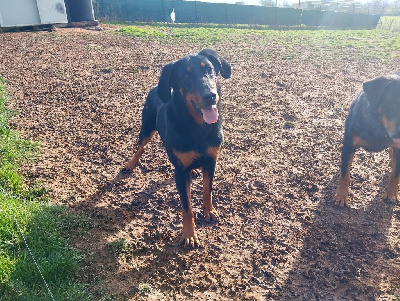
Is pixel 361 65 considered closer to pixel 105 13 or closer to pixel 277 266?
pixel 277 266

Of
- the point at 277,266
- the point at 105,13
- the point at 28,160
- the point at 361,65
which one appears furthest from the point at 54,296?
the point at 105,13

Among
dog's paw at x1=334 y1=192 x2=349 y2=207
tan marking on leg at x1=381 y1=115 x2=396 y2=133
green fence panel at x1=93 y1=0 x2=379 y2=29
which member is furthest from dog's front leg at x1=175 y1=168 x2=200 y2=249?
green fence panel at x1=93 y1=0 x2=379 y2=29

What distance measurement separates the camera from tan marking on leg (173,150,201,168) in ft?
10.3

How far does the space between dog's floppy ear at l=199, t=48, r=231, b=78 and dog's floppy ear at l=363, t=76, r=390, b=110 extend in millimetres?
1481

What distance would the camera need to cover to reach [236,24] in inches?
1037

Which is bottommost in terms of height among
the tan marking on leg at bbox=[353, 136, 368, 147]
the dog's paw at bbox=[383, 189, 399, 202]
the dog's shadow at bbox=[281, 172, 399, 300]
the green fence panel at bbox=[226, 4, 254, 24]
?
the dog's shadow at bbox=[281, 172, 399, 300]

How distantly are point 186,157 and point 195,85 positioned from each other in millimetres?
691

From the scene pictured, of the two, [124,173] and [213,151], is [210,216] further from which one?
[124,173]

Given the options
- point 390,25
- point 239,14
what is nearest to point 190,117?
point 239,14

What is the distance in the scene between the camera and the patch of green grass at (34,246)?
2.56 metres

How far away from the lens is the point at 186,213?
10.7ft

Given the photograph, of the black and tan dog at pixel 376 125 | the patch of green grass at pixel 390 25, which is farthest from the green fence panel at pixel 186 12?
the black and tan dog at pixel 376 125

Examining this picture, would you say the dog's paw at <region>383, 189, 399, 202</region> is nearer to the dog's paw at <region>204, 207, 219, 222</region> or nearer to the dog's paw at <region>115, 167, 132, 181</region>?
the dog's paw at <region>204, 207, 219, 222</region>

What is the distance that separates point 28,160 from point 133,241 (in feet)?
7.58
